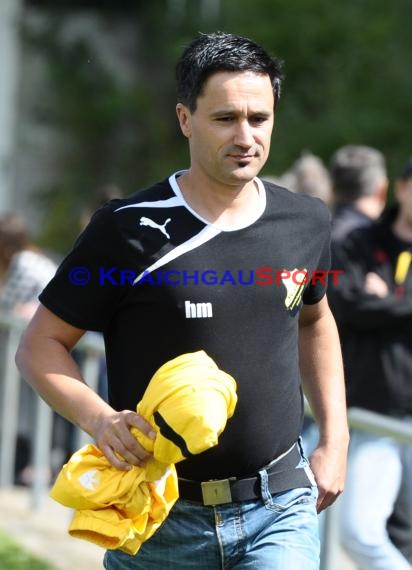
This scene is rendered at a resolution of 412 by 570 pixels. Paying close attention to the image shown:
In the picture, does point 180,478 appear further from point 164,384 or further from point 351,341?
point 351,341

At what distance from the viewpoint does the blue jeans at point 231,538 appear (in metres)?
3.24

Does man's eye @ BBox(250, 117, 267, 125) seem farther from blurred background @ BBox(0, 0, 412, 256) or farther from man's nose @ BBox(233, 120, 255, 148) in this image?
blurred background @ BBox(0, 0, 412, 256)

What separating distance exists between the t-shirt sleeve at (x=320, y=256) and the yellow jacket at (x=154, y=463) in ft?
1.80

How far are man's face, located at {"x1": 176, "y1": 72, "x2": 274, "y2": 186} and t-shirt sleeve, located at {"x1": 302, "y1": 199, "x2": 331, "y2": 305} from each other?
283mm

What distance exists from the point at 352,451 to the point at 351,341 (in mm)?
586

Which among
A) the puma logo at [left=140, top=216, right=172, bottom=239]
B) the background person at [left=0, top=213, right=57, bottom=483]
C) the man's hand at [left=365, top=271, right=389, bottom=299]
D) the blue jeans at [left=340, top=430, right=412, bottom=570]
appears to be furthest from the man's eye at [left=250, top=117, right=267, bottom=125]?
the background person at [left=0, top=213, right=57, bottom=483]

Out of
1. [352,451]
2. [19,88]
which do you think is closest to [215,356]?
[352,451]

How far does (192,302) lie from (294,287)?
30 cm

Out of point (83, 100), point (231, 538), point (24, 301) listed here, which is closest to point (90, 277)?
point (231, 538)

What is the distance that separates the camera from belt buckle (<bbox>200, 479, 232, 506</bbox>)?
10.6 feet

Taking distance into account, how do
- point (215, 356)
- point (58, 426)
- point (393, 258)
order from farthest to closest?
point (58, 426), point (393, 258), point (215, 356)

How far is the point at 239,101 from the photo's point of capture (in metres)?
3.22

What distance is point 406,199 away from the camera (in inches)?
223

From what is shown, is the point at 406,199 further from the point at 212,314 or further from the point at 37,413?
the point at 37,413
